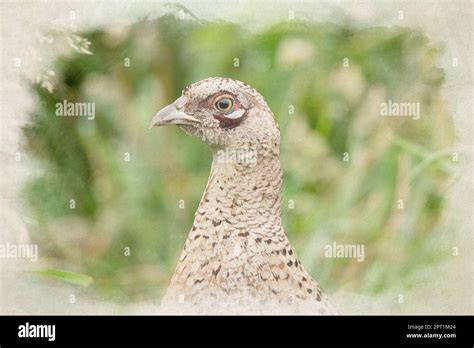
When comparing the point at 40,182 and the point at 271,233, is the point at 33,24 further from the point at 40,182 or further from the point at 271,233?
→ the point at 271,233

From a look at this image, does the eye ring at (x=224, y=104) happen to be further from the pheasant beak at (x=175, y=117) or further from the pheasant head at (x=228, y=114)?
the pheasant beak at (x=175, y=117)

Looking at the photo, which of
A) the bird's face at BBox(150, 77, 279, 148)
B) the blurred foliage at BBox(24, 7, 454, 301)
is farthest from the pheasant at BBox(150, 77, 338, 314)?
the blurred foliage at BBox(24, 7, 454, 301)

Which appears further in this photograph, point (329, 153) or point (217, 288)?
point (329, 153)

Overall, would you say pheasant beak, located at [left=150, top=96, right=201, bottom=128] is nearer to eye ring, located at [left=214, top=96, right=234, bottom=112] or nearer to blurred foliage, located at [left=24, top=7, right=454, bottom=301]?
eye ring, located at [left=214, top=96, right=234, bottom=112]

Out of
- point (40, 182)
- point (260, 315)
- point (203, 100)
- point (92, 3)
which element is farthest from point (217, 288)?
point (92, 3)

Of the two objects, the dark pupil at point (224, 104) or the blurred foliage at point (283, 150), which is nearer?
the dark pupil at point (224, 104)

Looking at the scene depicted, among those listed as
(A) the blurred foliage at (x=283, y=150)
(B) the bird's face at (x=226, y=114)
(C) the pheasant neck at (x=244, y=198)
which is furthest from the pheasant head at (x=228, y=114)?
(A) the blurred foliage at (x=283, y=150)

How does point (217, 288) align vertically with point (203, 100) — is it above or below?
below
